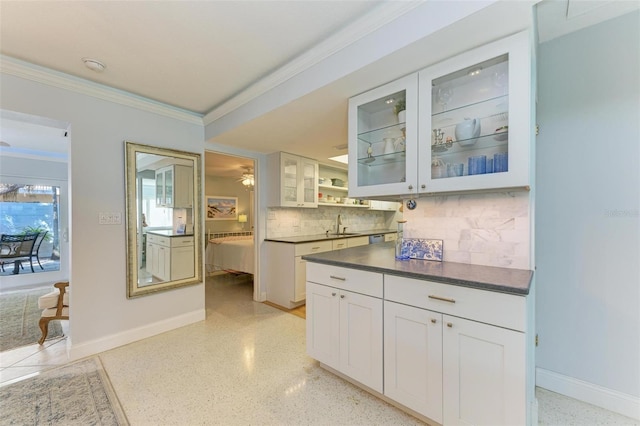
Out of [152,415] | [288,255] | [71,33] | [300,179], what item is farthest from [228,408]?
[300,179]

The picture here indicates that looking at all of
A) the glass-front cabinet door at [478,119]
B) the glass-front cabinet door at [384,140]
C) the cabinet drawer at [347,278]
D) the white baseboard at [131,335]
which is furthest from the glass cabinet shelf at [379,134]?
the white baseboard at [131,335]

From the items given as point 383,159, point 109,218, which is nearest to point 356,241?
point 383,159

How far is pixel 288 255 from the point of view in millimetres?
3572

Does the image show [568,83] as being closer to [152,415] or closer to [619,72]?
[619,72]

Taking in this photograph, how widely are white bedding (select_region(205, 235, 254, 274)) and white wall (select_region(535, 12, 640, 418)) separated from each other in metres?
3.76

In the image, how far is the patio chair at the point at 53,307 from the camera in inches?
101

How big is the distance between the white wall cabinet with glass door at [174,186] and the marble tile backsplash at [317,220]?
4.11 ft

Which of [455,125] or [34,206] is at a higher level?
[455,125]

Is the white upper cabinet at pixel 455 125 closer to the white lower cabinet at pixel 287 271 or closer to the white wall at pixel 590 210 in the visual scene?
the white wall at pixel 590 210

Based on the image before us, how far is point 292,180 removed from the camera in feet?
13.0

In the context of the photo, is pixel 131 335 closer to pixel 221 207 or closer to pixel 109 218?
A: pixel 109 218

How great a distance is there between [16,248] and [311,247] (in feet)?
17.6

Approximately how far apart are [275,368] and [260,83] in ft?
8.17

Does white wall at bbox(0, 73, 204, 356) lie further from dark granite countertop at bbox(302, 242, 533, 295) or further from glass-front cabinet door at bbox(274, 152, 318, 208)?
dark granite countertop at bbox(302, 242, 533, 295)
